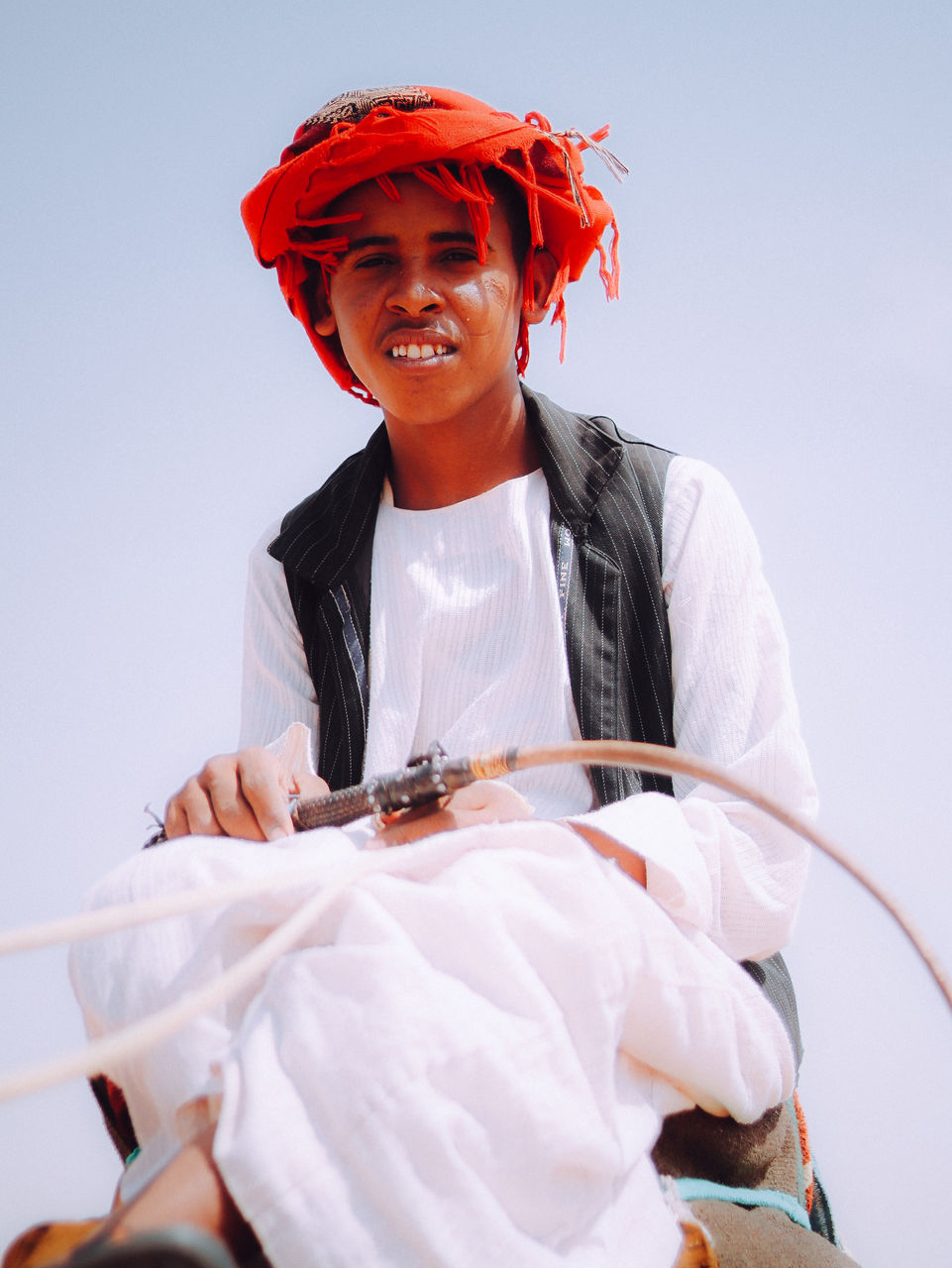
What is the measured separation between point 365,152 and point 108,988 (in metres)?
1.54

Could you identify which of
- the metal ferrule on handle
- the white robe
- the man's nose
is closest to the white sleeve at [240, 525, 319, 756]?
the man's nose

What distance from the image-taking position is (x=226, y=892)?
1.19 m

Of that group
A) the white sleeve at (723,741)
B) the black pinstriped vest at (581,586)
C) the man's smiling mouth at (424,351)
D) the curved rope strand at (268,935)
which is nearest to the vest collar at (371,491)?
the black pinstriped vest at (581,586)

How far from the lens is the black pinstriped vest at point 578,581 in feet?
6.99

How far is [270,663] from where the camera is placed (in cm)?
253

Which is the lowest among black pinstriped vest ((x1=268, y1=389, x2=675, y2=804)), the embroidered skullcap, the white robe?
the white robe

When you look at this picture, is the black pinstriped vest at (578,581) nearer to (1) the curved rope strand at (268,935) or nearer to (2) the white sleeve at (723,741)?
(2) the white sleeve at (723,741)

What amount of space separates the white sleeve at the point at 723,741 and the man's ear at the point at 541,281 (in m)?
0.46

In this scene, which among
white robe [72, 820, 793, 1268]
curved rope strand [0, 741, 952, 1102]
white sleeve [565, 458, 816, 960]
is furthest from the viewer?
white sleeve [565, 458, 816, 960]

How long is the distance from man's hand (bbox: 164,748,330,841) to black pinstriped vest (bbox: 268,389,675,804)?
0.58 meters

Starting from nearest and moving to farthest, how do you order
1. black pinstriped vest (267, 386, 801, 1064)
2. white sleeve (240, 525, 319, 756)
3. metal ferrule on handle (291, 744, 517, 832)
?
metal ferrule on handle (291, 744, 517, 832)
black pinstriped vest (267, 386, 801, 1064)
white sleeve (240, 525, 319, 756)

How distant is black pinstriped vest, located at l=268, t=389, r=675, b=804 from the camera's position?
6.99 feet

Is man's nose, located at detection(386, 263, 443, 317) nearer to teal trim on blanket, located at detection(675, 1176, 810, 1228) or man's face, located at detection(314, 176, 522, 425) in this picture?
man's face, located at detection(314, 176, 522, 425)

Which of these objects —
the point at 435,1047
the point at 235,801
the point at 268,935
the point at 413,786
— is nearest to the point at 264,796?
the point at 235,801
